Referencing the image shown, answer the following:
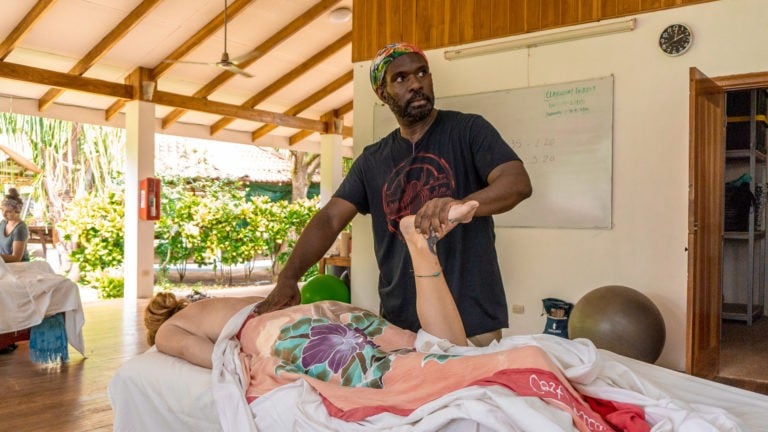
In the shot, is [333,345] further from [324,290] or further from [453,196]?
[324,290]

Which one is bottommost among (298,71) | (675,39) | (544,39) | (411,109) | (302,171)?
(411,109)

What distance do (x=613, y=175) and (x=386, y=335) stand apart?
249 cm

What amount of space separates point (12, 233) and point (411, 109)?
3824mm

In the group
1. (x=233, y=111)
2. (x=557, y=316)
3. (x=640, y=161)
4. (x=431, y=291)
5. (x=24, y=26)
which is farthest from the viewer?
(x=233, y=111)

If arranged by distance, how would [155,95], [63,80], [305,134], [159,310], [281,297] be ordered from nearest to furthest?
[281,297], [159,310], [63,80], [155,95], [305,134]

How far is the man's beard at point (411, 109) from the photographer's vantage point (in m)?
1.55

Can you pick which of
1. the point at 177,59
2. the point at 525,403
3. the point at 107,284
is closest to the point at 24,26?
the point at 177,59

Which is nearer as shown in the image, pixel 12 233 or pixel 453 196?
pixel 453 196

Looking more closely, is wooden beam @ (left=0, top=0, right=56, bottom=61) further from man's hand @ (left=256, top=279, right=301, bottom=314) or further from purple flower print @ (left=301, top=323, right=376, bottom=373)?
purple flower print @ (left=301, top=323, right=376, bottom=373)

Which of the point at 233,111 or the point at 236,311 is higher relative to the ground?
the point at 233,111

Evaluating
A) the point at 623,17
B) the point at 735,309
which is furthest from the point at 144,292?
the point at 735,309

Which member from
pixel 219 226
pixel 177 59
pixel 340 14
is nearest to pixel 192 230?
pixel 219 226

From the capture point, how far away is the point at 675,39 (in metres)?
3.35

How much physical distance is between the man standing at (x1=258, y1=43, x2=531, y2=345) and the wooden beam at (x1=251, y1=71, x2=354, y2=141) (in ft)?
21.0
